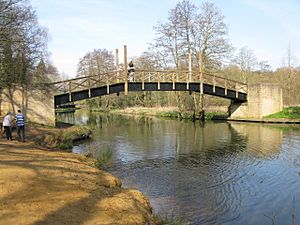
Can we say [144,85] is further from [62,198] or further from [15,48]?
[62,198]

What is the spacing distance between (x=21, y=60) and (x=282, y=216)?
24578 millimetres

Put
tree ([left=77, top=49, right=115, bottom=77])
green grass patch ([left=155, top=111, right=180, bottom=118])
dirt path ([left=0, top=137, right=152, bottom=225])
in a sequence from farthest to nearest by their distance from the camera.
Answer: tree ([left=77, top=49, right=115, bottom=77])
green grass patch ([left=155, top=111, right=180, bottom=118])
dirt path ([left=0, top=137, right=152, bottom=225])

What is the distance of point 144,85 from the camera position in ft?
94.9

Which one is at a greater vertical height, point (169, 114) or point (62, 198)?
point (169, 114)

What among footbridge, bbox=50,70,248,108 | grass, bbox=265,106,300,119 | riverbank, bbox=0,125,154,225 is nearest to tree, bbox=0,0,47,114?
footbridge, bbox=50,70,248,108

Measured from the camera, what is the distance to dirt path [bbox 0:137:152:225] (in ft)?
20.0

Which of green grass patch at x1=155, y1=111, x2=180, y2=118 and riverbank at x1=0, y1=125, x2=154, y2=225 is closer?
riverbank at x1=0, y1=125, x2=154, y2=225

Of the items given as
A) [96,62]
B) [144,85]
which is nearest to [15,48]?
[144,85]

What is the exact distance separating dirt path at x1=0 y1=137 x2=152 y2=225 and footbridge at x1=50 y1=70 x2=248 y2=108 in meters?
16.3

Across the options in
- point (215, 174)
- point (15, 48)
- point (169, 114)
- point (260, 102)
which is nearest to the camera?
point (215, 174)

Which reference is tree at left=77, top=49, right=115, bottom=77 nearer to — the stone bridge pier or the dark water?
the stone bridge pier

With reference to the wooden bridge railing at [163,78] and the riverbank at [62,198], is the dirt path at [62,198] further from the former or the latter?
the wooden bridge railing at [163,78]

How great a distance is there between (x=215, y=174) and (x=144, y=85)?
54.4 feet

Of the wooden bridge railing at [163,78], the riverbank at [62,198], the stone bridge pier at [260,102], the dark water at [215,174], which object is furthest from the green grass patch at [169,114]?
the riverbank at [62,198]
